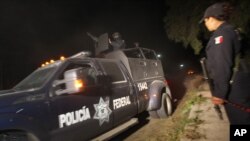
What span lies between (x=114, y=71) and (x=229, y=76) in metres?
3.10

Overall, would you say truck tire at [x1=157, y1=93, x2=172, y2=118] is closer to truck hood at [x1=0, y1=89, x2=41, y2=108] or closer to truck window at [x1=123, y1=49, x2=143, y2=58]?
truck window at [x1=123, y1=49, x2=143, y2=58]

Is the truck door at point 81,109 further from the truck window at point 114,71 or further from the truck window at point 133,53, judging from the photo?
the truck window at point 133,53

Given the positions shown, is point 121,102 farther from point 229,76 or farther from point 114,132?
point 229,76

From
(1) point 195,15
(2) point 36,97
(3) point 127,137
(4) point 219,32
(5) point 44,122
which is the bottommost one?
(3) point 127,137

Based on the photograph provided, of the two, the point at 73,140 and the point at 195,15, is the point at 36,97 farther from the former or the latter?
the point at 195,15

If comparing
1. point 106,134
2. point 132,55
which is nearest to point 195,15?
point 132,55

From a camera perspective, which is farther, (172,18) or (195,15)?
(172,18)

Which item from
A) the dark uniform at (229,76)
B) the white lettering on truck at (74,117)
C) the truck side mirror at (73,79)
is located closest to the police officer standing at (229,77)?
the dark uniform at (229,76)

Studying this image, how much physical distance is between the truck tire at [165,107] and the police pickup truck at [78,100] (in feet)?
0.75

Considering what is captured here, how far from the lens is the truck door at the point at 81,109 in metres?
3.70

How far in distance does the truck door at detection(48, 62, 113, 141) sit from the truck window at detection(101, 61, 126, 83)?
1.36 ft

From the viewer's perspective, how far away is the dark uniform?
8.28 feet

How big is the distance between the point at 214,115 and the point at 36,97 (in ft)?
14.6

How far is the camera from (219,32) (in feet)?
8.77
